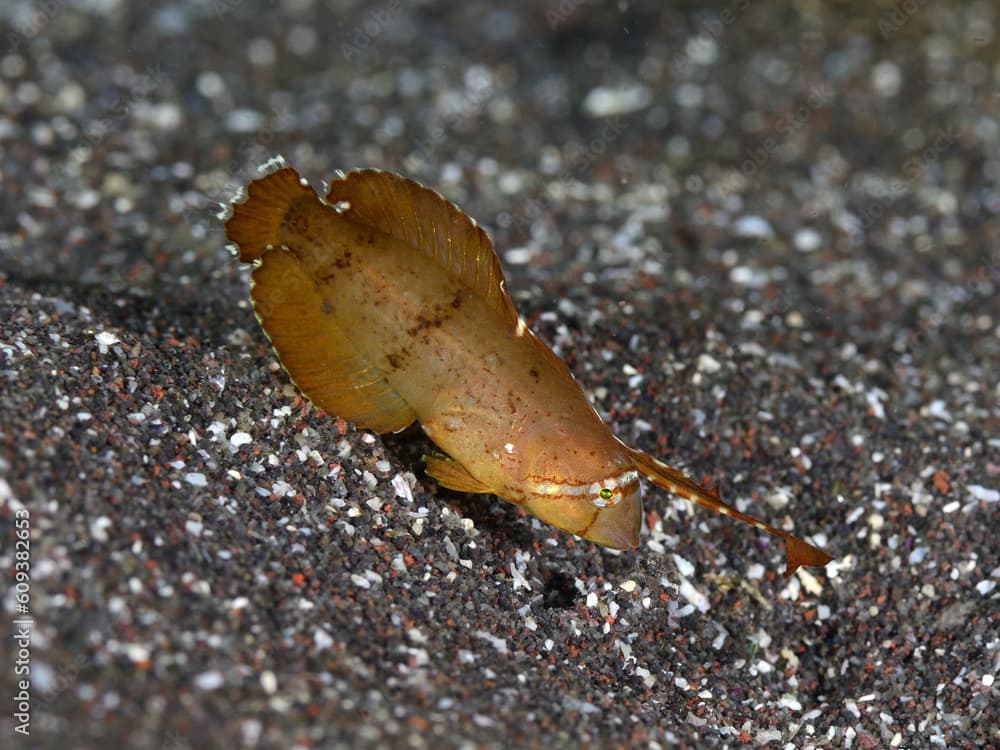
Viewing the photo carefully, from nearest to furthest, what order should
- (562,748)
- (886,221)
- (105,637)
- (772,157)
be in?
(105,637)
(562,748)
(886,221)
(772,157)

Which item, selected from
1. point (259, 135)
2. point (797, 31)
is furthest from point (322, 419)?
point (797, 31)

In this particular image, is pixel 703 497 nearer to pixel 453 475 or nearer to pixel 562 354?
pixel 453 475

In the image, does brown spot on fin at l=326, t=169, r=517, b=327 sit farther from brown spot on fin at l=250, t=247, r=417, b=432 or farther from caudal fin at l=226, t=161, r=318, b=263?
brown spot on fin at l=250, t=247, r=417, b=432

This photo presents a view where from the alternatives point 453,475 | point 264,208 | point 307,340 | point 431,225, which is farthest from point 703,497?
point 264,208

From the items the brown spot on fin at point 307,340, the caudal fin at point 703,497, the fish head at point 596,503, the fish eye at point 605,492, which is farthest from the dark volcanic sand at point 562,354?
Answer: the caudal fin at point 703,497

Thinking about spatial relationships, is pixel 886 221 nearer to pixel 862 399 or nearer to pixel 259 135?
pixel 862 399

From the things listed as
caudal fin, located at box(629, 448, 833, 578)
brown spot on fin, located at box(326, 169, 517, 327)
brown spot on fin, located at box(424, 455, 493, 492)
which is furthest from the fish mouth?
brown spot on fin, located at box(326, 169, 517, 327)
